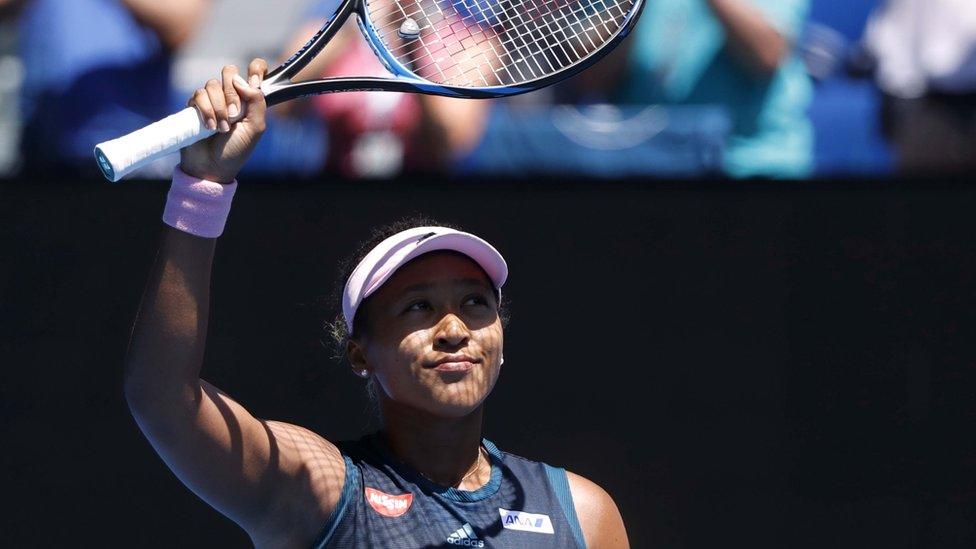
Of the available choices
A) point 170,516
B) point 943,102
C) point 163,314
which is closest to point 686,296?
point 943,102

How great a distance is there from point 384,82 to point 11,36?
1.52 m

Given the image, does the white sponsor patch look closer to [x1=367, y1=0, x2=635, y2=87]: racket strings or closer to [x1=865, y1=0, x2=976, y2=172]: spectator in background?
[x1=367, y1=0, x2=635, y2=87]: racket strings

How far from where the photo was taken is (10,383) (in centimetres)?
348

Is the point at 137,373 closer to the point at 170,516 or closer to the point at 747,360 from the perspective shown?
the point at 170,516

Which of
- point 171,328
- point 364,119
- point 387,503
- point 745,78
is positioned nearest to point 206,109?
point 171,328

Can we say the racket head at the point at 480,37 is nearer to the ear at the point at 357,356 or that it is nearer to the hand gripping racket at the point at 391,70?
the hand gripping racket at the point at 391,70

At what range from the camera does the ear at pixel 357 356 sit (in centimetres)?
222

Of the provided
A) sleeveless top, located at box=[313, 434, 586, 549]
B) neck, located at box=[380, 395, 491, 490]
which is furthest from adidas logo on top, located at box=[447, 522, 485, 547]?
neck, located at box=[380, 395, 491, 490]

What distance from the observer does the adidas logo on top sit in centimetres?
208

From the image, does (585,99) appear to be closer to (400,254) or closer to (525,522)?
(400,254)

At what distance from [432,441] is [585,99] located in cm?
141

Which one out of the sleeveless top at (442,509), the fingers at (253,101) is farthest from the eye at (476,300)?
the fingers at (253,101)

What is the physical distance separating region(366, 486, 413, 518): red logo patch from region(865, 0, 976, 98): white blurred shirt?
1824 millimetres

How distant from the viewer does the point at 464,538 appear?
2.09 metres
